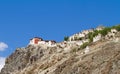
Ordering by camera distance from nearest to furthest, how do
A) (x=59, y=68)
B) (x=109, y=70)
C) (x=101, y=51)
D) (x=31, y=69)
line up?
(x=109, y=70) < (x=101, y=51) < (x=59, y=68) < (x=31, y=69)

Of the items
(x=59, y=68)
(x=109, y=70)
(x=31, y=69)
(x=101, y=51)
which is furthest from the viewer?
(x=31, y=69)

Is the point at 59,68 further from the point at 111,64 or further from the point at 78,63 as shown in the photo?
the point at 111,64

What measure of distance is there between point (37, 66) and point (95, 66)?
52.1m

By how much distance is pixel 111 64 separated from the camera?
9181 cm

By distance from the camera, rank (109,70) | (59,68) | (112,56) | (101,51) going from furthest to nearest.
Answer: (59,68)
(101,51)
(112,56)
(109,70)

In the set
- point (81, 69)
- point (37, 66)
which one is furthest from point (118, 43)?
point (37, 66)

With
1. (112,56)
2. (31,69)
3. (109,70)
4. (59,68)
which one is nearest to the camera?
(109,70)

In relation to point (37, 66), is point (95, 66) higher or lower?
lower

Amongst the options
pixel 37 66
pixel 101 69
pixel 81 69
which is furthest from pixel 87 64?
pixel 37 66

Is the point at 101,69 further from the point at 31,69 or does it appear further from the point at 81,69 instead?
the point at 31,69

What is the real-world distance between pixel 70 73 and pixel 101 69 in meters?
11.1

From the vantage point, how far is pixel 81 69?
328 ft

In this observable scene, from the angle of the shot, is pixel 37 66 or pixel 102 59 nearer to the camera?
pixel 102 59

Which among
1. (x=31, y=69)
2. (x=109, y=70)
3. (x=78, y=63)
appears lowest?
(x=109, y=70)
